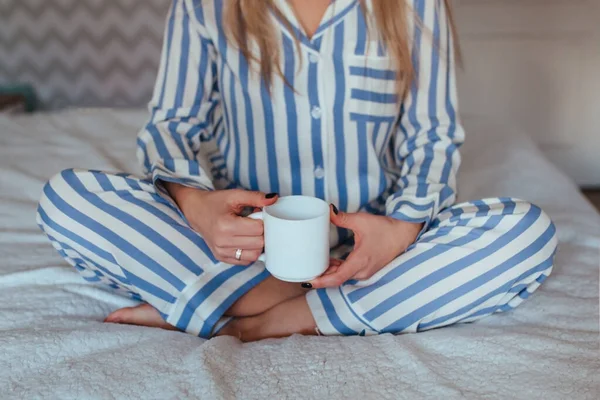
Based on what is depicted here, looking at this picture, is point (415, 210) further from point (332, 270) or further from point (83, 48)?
point (83, 48)

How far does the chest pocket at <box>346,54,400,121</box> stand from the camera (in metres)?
1.04

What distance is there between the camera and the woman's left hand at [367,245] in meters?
0.84

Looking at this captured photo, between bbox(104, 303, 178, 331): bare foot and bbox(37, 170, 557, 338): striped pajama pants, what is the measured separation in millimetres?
18

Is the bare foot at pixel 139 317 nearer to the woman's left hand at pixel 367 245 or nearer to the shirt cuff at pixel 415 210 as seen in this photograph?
the woman's left hand at pixel 367 245

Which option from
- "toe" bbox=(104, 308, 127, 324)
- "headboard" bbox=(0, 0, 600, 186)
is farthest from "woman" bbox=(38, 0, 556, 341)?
"headboard" bbox=(0, 0, 600, 186)

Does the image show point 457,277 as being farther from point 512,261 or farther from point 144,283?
point 144,283

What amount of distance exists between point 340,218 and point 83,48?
185 cm

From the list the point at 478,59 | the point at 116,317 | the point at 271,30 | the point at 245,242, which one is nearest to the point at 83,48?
the point at 478,59

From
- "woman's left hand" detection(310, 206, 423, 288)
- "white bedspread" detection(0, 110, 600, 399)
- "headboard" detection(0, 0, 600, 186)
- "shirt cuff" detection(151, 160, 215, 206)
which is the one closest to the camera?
"white bedspread" detection(0, 110, 600, 399)

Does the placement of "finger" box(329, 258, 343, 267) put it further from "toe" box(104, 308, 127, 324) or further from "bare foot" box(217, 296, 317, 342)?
"toe" box(104, 308, 127, 324)

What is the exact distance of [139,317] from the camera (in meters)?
0.93

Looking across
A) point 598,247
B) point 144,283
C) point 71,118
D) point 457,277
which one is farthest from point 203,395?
point 71,118

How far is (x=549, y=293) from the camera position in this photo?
3.24 feet

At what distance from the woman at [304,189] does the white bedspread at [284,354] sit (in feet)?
0.17
